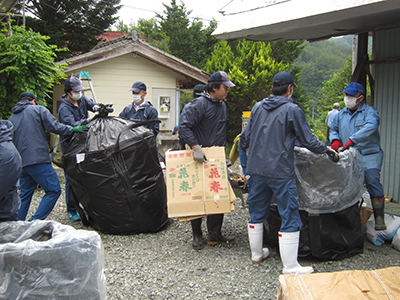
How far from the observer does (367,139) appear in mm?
3822

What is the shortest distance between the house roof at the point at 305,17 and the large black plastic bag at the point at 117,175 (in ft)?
5.35

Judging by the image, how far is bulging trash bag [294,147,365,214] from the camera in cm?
328

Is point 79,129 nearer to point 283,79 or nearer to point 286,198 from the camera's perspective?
point 283,79

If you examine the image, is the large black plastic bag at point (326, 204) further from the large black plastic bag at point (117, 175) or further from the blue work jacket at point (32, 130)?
the blue work jacket at point (32, 130)

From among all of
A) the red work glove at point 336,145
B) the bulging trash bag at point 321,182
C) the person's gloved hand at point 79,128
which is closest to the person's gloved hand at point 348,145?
the red work glove at point 336,145

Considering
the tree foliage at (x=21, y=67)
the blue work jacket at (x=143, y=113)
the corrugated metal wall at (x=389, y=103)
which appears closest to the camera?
the corrugated metal wall at (x=389, y=103)

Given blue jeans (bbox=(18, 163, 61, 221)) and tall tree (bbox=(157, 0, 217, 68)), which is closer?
blue jeans (bbox=(18, 163, 61, 221))

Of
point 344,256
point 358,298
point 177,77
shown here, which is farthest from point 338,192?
point 177,77

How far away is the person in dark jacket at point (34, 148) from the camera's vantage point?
3.94m

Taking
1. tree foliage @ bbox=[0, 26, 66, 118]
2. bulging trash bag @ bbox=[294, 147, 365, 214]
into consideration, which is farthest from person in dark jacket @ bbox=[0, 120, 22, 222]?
tree foliage @ bbox=[0, 26, 66, 118]

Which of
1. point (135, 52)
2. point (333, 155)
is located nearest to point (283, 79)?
point (333, 155)

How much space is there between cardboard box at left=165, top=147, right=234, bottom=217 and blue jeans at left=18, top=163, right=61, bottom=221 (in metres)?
1.44

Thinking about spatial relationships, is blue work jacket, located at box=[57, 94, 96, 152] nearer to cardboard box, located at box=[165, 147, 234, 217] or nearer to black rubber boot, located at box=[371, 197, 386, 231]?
cardboard box, located at box=[165, 147, 234, 217]

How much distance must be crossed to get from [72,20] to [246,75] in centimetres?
696
